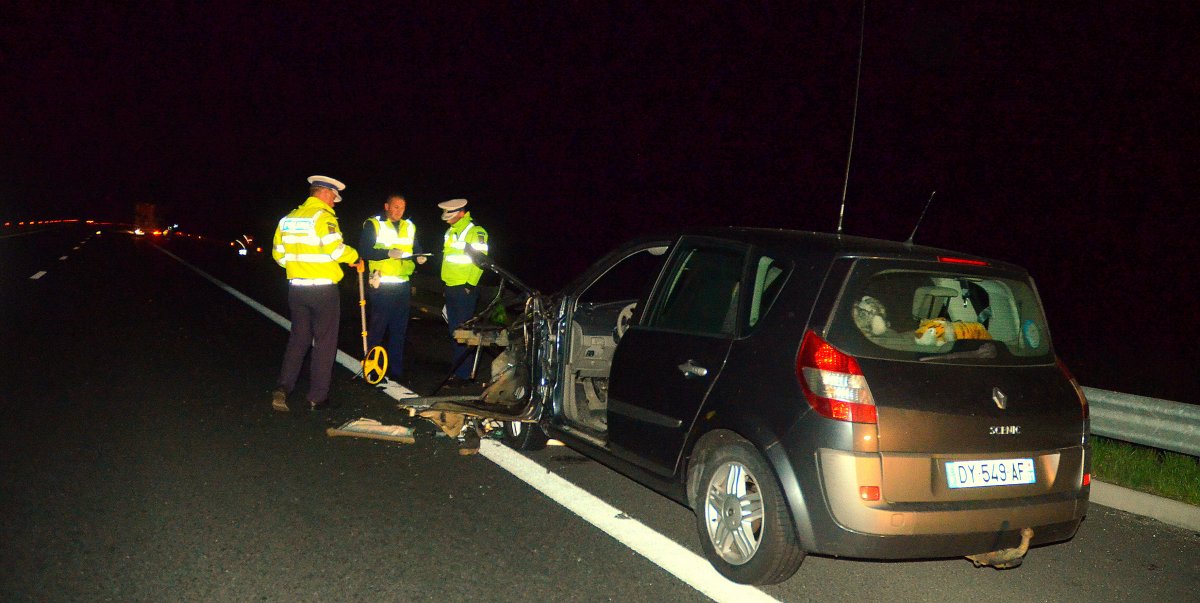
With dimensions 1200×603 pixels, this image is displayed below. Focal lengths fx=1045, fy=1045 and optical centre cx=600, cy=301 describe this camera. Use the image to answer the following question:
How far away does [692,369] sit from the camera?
477 centimetres

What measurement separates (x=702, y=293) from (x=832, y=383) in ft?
3.67

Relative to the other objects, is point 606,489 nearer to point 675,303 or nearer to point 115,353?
point 675,303

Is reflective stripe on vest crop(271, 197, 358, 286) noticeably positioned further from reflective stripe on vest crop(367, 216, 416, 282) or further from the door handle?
the door handle

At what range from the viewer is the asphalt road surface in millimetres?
4398

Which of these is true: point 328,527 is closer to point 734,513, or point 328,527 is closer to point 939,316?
point 734,513

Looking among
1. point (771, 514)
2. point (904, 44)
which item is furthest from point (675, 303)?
point (904, 44)

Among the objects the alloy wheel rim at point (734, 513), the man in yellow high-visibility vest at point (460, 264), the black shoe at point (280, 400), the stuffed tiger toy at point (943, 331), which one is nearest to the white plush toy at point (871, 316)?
the stuffed tiger toy at point (943, 331)

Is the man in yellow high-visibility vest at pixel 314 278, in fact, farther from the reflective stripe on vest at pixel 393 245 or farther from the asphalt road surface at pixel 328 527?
the reflective stripe on vest at pixel 393 245

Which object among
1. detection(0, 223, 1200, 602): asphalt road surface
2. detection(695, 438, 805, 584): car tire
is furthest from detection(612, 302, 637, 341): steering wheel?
detection(695, 438, 805, 584): car tire

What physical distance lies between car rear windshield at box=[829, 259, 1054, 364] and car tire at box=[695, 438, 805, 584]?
2.16ft

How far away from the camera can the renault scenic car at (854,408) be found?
4059 mm

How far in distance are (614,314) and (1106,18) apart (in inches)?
1897

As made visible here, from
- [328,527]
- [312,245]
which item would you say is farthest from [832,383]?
[312,245]

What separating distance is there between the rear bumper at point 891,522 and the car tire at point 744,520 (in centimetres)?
14
